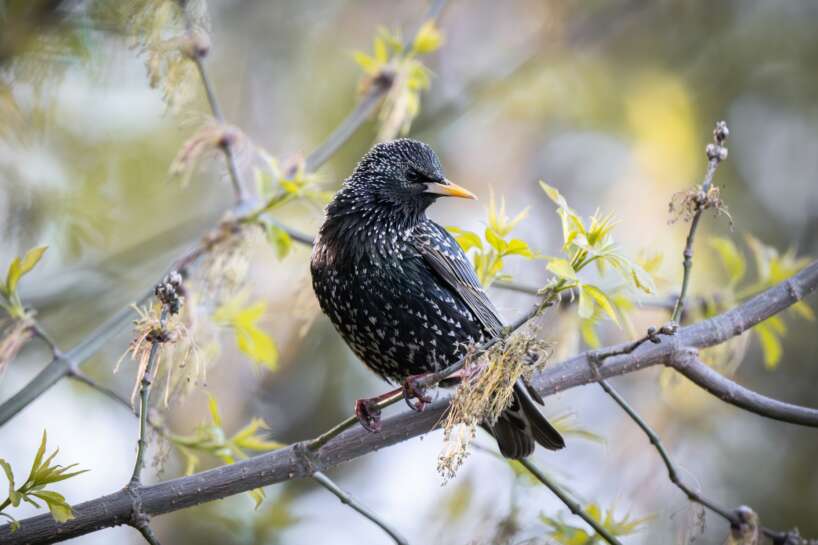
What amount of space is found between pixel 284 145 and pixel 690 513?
495 centimetres

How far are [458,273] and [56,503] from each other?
172 cm

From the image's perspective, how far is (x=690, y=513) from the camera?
3482 millimetres

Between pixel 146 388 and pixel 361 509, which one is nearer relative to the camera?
pixel 146 388

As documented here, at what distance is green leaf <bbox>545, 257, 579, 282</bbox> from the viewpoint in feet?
9.36

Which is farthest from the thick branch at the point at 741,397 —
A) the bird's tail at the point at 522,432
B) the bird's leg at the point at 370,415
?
the bird's leg at the point at 370,415

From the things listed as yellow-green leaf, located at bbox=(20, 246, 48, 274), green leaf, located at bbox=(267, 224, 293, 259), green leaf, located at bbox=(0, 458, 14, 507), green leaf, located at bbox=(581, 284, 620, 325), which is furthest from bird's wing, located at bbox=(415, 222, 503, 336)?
green leaf, located at bbox=(0, 458, 14, 507)

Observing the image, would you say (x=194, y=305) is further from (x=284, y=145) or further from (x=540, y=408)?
(x=284, y=145)

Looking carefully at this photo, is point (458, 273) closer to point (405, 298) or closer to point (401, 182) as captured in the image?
point (405, 298)

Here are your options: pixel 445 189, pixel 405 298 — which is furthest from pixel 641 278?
pixel 445 189

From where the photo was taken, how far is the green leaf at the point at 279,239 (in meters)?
4.06

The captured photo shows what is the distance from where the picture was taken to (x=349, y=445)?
3.61m

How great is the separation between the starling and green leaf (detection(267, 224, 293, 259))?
0.40 feet

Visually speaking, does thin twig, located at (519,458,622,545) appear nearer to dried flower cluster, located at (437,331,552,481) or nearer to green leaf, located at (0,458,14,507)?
dried flower cluster, located at (437,331,552,481)

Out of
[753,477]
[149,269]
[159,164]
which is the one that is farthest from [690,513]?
[753,477]
